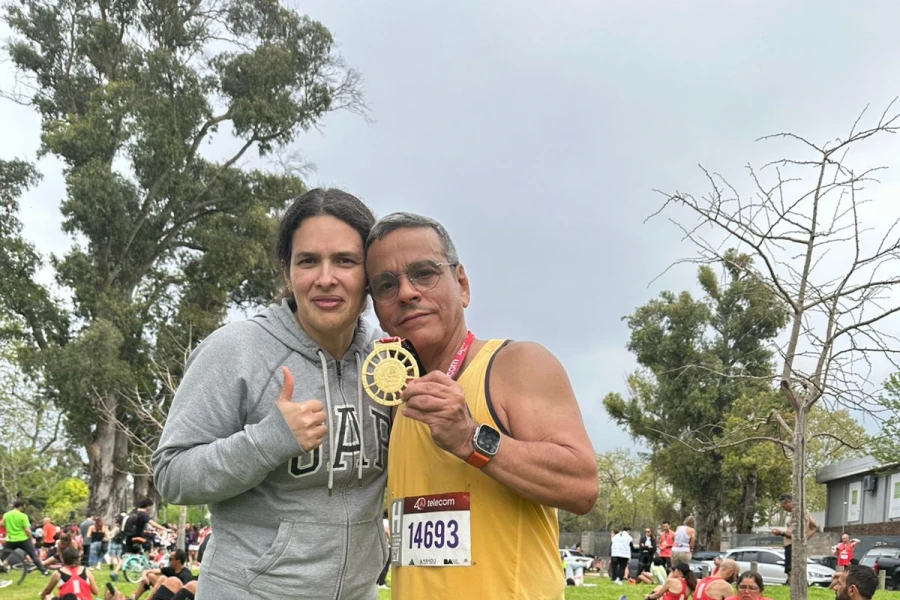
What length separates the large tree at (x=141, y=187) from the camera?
26703 millimetres

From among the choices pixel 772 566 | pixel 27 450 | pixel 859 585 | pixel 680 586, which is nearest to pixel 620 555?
pixel 772 566

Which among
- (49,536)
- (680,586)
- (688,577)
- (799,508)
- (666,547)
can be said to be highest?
(799,508)

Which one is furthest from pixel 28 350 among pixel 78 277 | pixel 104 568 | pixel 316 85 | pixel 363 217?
pixel 363 217

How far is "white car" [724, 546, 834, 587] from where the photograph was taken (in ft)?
86.9

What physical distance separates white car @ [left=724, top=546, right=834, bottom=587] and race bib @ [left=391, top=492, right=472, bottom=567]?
26603mm

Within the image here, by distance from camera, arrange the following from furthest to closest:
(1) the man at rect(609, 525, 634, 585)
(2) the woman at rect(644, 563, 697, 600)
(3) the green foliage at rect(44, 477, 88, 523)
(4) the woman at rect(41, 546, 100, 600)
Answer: (3) the green foliage at rect(44, 477, 88, 523) < (1) the man at rect(609, 525, 634, 585) < (2) the woman at rect(644, 563, 697, 600) < (4) the woman at rect(41, 546, 100, 600)

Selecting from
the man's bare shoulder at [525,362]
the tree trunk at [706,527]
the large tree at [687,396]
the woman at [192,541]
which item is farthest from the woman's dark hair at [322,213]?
the tree trunk at [706,527]

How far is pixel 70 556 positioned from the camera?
12.0 meters

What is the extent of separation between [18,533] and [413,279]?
19.5m

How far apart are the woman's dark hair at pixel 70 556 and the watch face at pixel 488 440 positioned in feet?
38.6

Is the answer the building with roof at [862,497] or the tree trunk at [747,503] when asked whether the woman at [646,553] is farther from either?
the building with roof at [862,497]

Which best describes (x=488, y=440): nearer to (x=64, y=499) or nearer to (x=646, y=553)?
(x=646, y=553)

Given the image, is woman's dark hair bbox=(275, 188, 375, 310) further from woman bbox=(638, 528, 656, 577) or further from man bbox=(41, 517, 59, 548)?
woman bbox=(638, 528, 656, 577)

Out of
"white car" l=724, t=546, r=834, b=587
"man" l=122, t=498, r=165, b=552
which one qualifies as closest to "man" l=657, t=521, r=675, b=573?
"white car" l=724, t=546, r=834, b=587
